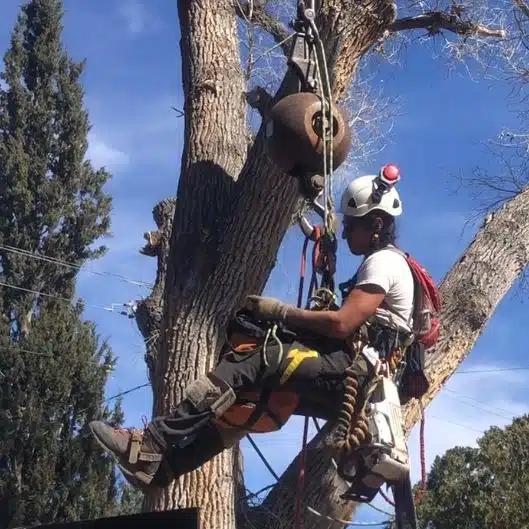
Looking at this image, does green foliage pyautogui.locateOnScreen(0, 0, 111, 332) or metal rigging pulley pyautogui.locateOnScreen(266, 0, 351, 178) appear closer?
metal rigging pulley pyautogui.locateOnScreen(266, 0, 351, 178)

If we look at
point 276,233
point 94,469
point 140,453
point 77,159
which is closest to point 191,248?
point 276,233

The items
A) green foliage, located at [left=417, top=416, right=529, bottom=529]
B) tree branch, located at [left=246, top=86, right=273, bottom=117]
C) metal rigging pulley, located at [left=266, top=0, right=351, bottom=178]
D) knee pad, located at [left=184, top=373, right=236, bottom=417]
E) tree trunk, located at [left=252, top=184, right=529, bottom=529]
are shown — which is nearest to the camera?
knee pad, located at [left=184, top=373, right=236, bottom=417]

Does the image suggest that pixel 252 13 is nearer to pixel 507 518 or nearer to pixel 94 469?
pixel 94 469

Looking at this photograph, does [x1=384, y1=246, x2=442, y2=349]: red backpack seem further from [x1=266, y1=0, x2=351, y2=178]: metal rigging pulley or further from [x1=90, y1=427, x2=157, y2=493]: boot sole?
[x1=90, y1=427, x2=157, y2=493]: boot sole

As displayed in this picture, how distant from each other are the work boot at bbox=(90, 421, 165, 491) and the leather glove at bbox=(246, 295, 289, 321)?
2.16 ft

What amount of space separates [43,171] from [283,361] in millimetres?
14224

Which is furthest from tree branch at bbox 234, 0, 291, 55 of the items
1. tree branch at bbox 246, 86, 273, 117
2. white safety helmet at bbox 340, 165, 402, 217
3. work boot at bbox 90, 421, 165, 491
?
work boot at bbox 90, 421, 165, 491

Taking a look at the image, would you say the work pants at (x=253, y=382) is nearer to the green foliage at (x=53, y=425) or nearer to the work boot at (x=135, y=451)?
the work boot at (x=135, y=451)

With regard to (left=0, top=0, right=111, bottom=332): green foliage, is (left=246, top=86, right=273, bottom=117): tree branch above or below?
below

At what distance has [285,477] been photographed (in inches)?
220

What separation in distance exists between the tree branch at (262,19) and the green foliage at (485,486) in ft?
33.0

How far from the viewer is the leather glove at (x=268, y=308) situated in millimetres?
4219

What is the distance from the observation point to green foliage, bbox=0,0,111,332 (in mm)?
17000

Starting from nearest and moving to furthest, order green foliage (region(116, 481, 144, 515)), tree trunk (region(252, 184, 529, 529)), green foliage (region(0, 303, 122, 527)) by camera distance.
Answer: tree trunk (region(252, 184, 529, 529)), green foliage (region(0, 303, 122, 527)), green foliage (region(116, 481, 144, 515))
